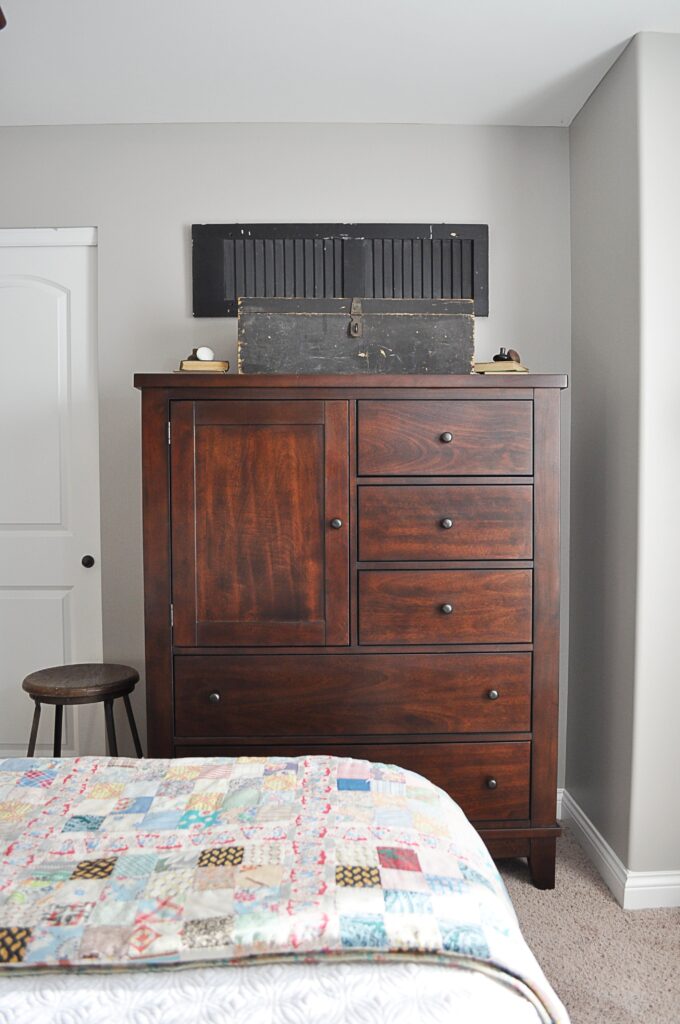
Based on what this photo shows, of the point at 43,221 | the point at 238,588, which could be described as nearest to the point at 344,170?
the point at 43,221

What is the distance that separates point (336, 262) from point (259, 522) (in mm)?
1139

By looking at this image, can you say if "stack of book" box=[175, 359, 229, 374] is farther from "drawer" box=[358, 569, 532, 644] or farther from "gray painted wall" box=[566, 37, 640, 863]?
"gray painted wall" box=[566, 37, 640, 863]

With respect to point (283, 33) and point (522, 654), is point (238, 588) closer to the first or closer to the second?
point (522, 654)

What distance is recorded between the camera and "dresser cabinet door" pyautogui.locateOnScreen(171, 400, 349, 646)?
7.68 ft

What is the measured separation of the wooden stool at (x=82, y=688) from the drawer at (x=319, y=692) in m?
0.33

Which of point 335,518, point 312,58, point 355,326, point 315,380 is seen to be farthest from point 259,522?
point 312,58

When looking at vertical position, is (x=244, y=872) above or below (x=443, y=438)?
below

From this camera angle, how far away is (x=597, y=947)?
2.17m

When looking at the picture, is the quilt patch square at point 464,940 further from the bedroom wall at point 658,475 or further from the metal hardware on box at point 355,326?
the metal hardware on box at point 355,326

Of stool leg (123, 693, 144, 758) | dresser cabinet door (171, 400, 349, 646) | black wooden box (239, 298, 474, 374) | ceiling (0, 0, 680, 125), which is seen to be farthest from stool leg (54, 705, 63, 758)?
ceiling (0, 0, 680, 125)

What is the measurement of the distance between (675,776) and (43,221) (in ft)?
9.40

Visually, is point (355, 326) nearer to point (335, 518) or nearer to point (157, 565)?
point (335, 518)

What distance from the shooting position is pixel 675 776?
2.39 meters

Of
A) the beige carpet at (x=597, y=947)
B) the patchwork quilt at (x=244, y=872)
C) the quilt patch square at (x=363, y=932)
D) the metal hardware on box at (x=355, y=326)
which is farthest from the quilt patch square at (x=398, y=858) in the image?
the metal hardware on box at (x=355, y=326)
